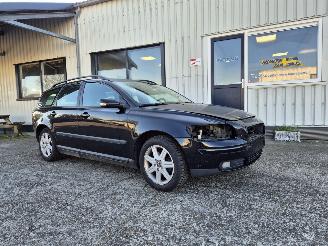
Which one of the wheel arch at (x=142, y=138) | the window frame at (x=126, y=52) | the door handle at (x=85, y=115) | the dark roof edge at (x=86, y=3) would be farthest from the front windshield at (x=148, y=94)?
the dark roof edge at (x=86, y=3)

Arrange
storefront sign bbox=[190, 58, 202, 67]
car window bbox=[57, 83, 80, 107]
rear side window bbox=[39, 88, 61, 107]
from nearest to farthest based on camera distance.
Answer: car window bbox=[57, 83, 80, 107] < rear side window bbox=[39, 88, 61, 107] < storefront sign bbox=[190, 58, 202, 67]

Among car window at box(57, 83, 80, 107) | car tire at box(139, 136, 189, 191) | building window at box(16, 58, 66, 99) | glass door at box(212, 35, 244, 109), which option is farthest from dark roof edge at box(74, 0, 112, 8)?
car tire at box(139, 136, 189, 191)

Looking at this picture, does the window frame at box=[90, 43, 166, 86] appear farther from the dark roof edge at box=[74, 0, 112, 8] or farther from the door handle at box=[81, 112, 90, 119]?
the door handle at box=[81, 112, 90, 119]

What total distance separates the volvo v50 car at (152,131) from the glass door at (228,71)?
3.07 meters

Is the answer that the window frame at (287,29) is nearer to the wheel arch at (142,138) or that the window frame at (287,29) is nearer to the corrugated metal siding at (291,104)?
the corrugated metal siding at (291,104)

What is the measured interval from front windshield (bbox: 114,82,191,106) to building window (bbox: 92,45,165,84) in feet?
12.2

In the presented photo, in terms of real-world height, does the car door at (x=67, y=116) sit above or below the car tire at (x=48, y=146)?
above

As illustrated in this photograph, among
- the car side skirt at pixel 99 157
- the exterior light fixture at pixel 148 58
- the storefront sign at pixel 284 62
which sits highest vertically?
the exterior light fixture at pixel 148 58

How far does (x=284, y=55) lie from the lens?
282 inches

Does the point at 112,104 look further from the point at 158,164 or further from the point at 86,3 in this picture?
the point at 86,3

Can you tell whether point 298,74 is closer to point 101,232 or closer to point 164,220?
point 164,220

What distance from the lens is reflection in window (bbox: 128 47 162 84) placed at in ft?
29.7

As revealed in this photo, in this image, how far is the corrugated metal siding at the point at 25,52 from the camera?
10.5 m

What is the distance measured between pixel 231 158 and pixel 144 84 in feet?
7.51
